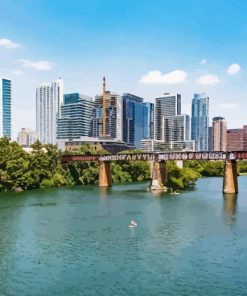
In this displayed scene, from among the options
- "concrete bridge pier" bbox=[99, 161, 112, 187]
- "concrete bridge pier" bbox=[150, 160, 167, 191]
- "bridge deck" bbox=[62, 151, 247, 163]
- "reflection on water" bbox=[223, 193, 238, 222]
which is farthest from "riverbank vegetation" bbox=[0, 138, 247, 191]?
"reflection on water" bbox=[223, 193, 238, 222]

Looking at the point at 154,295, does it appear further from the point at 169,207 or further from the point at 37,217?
the point at 169,207

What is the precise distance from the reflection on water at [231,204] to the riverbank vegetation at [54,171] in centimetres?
1888

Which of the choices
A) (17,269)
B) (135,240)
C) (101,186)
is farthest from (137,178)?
(17,269)

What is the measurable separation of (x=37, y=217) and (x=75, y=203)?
16978mm

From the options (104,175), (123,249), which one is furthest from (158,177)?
(123,249)

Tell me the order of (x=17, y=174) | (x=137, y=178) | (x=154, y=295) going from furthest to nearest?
(x=137, y=178), (x=17, y=174), (x=154, y=295)

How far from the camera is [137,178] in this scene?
490ft

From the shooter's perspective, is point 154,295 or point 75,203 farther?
point 75,203

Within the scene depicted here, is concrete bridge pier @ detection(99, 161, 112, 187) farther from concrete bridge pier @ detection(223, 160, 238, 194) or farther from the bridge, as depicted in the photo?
concrete bridge pier @ detection(223, 160, 238, 194)

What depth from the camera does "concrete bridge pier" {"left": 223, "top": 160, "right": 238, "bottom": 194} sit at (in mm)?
95312

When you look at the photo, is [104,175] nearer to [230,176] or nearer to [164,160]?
[164,160]

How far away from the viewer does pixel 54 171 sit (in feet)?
413

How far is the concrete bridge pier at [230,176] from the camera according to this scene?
3752 inches

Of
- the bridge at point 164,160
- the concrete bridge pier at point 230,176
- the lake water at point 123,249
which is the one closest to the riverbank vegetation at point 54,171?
the bridge at point 164,160
